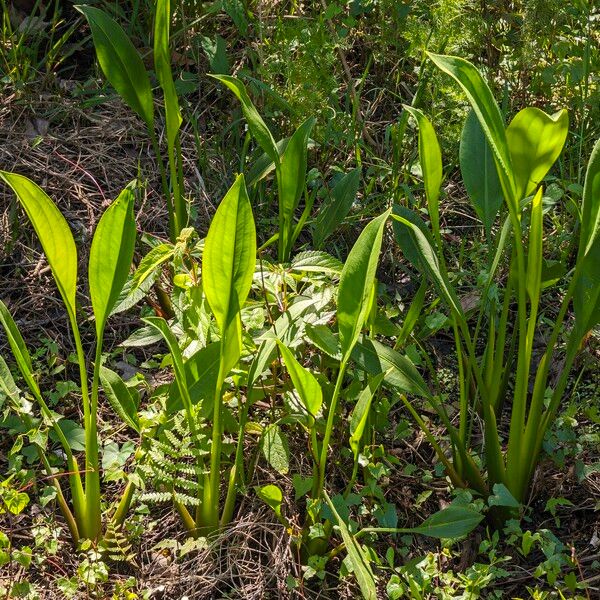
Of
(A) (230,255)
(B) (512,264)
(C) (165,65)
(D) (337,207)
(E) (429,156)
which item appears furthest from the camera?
(D) (337,207)

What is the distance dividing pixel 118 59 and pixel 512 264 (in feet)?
3.13

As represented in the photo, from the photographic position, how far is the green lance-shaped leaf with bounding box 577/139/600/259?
5.01 feet

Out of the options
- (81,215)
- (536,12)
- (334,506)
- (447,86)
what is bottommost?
(334,506)

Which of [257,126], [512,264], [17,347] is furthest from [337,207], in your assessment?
[17,347]

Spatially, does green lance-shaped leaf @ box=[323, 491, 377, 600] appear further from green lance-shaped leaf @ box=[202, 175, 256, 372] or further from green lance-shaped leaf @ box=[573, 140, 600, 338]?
green lance-shaped leaf @ box=[573, 140, 600, 338]

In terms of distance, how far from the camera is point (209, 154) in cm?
256

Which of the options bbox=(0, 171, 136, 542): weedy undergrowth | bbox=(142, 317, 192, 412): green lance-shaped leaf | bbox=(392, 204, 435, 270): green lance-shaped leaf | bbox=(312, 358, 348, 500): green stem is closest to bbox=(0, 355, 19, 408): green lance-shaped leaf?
bbox=(0, 171, 136, 542): weedy undergrowth

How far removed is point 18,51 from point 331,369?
1329mm

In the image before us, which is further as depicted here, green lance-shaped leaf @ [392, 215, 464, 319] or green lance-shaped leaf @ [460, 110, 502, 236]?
green lance-shaped leaf @ [460, 110, 502, 236]

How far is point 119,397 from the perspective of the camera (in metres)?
1.71

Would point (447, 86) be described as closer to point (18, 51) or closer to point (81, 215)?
point (81, 215)

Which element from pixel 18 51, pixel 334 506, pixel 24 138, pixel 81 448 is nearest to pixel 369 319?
pixel 334 506

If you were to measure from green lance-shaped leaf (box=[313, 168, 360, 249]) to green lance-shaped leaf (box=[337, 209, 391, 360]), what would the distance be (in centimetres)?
57

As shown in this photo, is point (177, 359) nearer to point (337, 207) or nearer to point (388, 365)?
point (388, 365)
